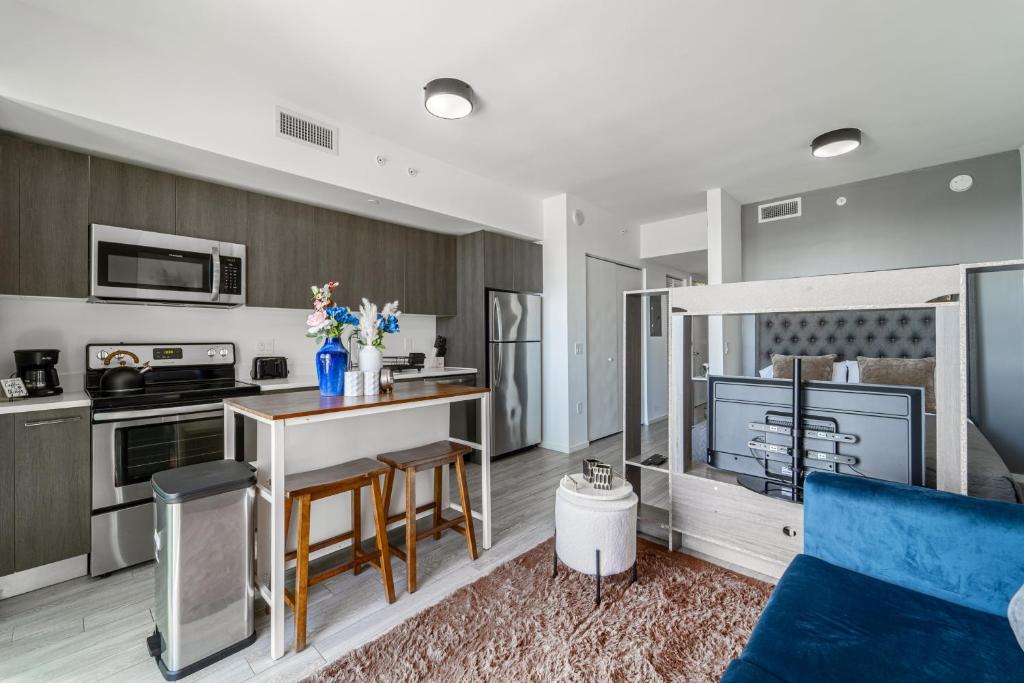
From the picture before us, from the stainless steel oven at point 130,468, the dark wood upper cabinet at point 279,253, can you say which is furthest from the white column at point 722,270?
the stainless steel oven at point 130,468

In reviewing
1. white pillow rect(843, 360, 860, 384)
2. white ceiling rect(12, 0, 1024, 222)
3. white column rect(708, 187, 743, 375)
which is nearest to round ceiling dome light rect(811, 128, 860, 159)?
white ceiling rect(12, 0, 1024, 222)

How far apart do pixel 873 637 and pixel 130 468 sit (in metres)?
3.12

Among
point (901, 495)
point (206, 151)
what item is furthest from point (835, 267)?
point (206, 151)

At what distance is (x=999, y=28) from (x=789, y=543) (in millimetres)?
2623

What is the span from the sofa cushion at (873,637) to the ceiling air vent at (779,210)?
396cm

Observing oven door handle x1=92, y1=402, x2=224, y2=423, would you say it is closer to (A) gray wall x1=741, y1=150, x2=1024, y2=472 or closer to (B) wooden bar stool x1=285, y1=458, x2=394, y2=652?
(B) wooden bar stool x1=285, y1=458, x2=394, y2=652

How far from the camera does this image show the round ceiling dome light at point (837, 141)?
9.73ft

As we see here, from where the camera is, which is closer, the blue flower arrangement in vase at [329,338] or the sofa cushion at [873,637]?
the sofa cushion at [873,637]

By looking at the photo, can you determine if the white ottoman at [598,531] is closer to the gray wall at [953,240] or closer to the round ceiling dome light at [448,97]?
the round ceiling dome light at [448,97]

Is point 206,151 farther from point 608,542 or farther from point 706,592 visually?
point 706,592

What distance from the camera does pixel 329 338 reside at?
206 centimetres

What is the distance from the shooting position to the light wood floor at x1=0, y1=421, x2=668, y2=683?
1.53m

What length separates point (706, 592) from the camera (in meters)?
1.94

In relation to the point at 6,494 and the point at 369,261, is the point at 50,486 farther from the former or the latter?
the point at 369,261
